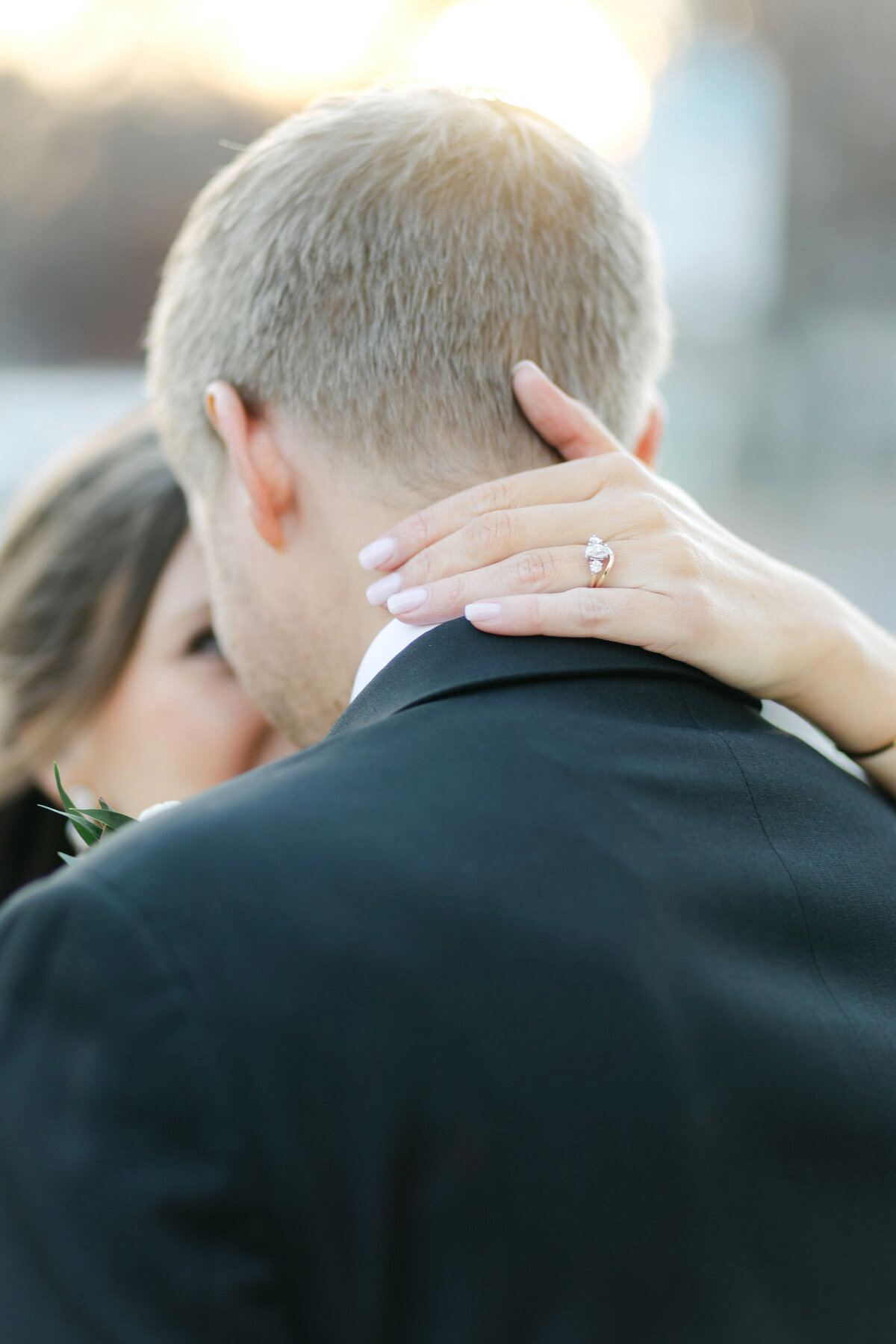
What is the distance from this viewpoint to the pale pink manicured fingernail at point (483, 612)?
1142mm

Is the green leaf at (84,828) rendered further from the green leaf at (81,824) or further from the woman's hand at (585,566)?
the woman's hand at (585,566)

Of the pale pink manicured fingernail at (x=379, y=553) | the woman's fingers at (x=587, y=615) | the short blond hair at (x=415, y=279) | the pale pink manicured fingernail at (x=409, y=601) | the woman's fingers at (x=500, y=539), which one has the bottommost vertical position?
the woman's fingers at (x=587, y=615)

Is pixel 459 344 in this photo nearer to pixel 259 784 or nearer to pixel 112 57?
pixel 259 784

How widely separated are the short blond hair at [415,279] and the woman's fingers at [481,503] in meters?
0.08

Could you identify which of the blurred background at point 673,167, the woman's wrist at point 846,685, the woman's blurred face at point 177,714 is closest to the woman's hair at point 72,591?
the woman's blurred face at point 177,714

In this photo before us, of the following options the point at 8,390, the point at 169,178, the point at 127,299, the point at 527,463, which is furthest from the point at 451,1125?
the point at 169,178

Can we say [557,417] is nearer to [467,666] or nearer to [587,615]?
[587,615]

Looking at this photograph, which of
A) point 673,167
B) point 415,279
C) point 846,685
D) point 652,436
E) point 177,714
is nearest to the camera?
point 415,279

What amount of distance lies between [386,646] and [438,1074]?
560mm

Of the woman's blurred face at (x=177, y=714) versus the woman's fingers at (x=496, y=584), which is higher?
the woman's fingers at (x=496, y=584)

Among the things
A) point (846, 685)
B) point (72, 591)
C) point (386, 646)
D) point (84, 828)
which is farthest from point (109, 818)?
point (72, 591)

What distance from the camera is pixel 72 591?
116 inches

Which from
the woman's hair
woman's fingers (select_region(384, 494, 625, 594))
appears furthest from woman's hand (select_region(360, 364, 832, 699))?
the woman's hair

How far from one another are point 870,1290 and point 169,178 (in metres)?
19.8
